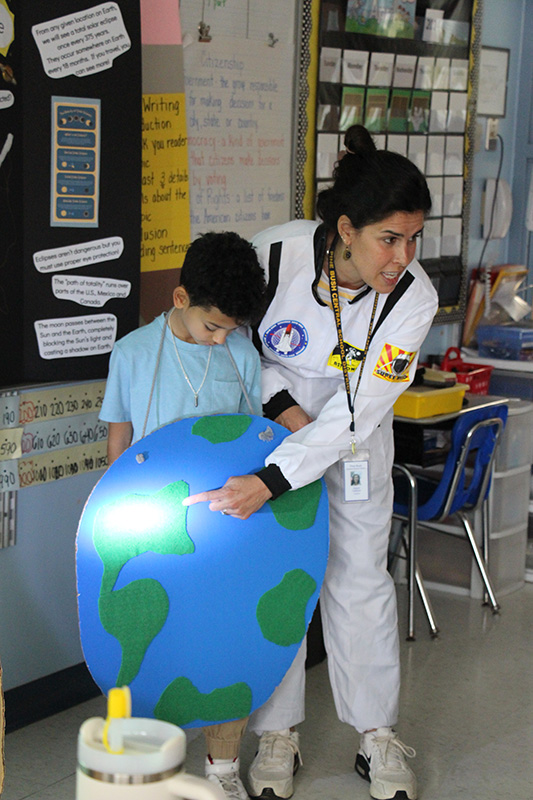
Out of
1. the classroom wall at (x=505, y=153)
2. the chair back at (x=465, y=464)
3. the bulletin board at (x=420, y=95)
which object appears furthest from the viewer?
the classroom wall at (x=505, y=153)

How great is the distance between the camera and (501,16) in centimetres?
465

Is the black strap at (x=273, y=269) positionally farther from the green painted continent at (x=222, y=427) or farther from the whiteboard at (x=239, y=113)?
the whiteboard at (x=239, y=113)

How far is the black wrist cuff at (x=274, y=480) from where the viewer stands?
204cm

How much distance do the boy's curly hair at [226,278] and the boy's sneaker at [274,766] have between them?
1.10m

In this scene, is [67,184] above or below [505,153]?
below

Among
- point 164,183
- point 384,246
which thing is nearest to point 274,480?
point 384,246

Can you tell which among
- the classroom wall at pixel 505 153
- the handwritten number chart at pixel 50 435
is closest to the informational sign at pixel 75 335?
the handwritten number chart at pixel 50 435

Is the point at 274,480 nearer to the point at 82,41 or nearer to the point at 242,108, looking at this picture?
the point at 82,41

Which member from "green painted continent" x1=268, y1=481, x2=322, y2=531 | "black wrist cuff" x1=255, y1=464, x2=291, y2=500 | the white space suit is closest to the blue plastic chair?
the white space suit

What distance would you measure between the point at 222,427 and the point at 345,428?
0.98 ft

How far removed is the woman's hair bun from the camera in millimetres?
2119

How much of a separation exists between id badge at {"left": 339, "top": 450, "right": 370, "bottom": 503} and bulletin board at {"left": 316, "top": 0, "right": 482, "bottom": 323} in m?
1.67

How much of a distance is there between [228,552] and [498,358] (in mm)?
2745

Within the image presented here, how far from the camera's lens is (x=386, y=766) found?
2.34m
